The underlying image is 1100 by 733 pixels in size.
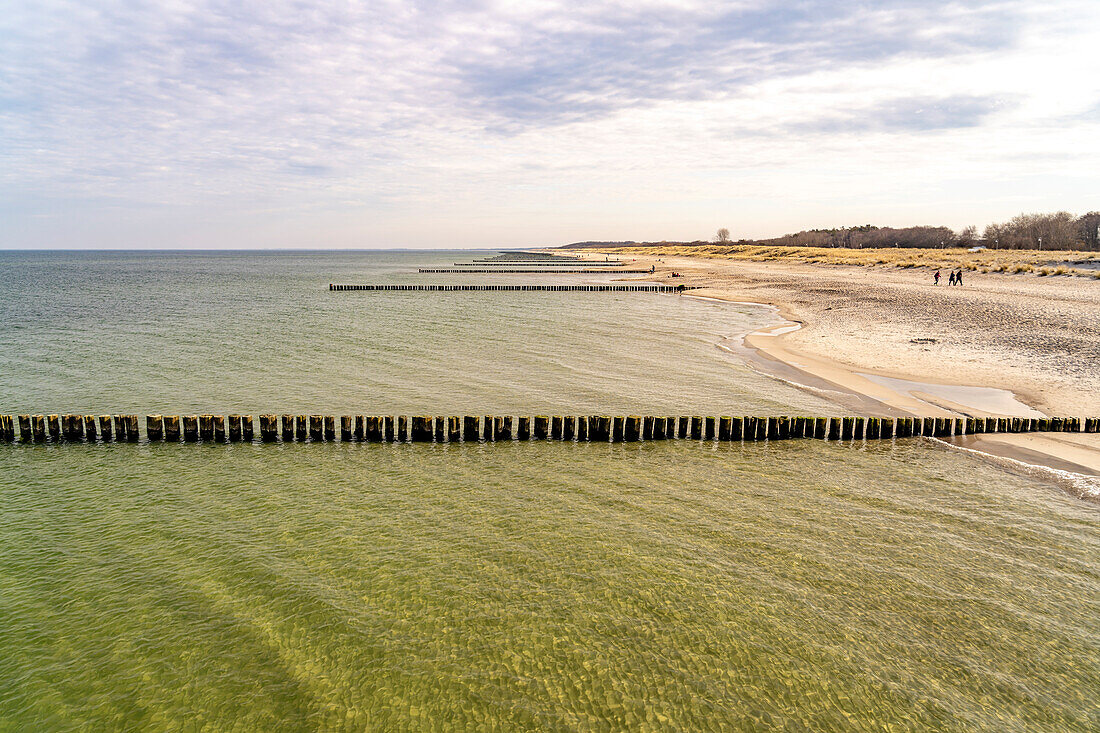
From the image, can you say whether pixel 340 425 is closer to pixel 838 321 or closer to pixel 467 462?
pixel 467 462

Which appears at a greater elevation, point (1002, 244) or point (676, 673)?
point (1002, 244)

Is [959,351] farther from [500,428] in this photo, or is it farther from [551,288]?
[551,288]

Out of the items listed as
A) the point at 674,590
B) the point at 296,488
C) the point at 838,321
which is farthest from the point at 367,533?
the point at 838,321

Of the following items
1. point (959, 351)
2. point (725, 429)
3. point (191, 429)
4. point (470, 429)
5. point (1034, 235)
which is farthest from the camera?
point (1034, 235)

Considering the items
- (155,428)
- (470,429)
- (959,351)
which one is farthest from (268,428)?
(959,351)

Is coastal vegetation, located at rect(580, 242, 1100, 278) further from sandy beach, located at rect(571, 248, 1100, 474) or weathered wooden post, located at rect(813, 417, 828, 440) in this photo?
weathered wooden post, located at rect(813, 417, 828, 440)

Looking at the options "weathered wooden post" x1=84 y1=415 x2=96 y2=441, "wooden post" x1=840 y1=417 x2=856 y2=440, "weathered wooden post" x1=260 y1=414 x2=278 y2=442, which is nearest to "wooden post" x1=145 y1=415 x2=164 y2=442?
"weathered wooden post" x1=84 y1=415 x2=96 y2=441

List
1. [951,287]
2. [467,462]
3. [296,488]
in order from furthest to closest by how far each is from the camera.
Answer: [951,287], [467,462], [296,488]
